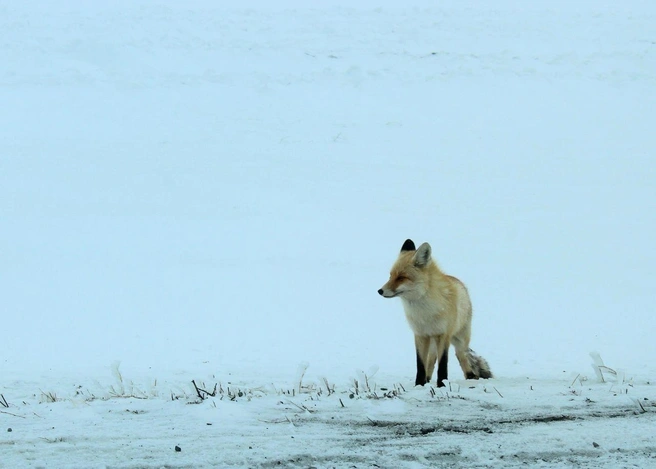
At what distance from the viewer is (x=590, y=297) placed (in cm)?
1307

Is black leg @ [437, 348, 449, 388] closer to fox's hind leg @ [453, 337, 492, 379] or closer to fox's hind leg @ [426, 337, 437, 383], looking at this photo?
fox's hind leg @ [426, 337, 437, 383]

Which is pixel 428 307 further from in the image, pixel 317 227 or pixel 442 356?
pixel 317 227

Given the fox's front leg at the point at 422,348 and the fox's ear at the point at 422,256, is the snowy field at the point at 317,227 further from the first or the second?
the fox's ear at the point at 422,256

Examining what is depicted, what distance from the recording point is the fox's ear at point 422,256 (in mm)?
7797

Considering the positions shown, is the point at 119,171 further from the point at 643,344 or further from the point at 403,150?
the point at 643,344

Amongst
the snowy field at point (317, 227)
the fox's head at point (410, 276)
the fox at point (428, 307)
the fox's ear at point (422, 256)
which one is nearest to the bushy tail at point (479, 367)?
the fox at point (428, 307)

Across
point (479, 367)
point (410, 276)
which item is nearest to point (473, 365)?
point (479, 367)

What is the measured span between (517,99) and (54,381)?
17.8m

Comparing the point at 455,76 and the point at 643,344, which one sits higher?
the point at 455,76

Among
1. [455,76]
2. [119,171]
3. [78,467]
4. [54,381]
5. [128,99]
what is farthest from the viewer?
[455,76]

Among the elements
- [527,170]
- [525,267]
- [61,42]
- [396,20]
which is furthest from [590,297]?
[61,42]

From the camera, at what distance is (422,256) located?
7824 millimetres

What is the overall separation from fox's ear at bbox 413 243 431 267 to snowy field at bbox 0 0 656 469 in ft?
4.13

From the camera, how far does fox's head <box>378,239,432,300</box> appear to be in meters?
7.59
